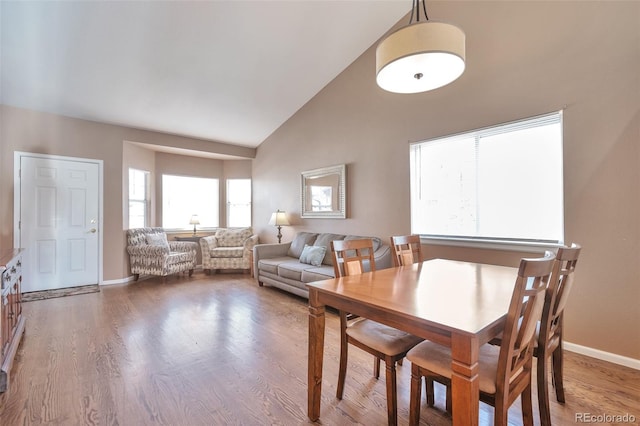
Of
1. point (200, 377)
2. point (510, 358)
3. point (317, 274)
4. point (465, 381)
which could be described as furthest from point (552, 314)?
point (317, 274)

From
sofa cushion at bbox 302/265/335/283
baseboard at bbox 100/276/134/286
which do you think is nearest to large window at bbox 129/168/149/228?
baseboard at bbox 100/276/134/286

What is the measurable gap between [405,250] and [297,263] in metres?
2.12

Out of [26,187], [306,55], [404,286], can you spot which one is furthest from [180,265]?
[404,286]

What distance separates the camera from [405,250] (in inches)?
97.4

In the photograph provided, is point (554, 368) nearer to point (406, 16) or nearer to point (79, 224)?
point (406, 16)

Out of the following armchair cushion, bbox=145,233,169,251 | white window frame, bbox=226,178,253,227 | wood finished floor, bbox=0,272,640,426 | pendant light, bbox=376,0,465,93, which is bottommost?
wood finished floor, bbox=0,272,640,426

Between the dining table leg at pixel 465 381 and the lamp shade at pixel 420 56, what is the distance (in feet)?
4.57

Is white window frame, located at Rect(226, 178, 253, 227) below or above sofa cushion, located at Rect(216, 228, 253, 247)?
above

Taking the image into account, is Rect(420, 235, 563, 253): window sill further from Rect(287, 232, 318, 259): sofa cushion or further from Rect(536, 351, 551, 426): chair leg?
Rect(287, 232, 318, 259): sofa cushion

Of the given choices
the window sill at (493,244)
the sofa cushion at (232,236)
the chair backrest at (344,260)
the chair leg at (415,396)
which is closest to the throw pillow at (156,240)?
the sofa cushion at (232,236)

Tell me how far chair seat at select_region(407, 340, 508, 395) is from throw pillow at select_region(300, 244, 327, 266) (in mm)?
2563

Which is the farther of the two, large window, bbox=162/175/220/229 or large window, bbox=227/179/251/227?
large window, bbox=227/179/251/227

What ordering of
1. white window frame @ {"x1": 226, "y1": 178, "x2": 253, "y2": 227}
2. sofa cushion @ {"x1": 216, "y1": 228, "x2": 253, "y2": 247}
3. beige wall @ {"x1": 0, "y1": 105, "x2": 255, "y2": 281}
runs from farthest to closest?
white window frame @ {"x1": 226, "y1": 178, "x2": 253, "y2": 227} → sofa cushion @ {"x1": 216, "y1": 228, "x2": 253, "y2": 247} → beige wall @ {"x1": 0, "y1": 105, "x2": 255, "y2": 281}

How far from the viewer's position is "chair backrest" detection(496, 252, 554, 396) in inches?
42.6
